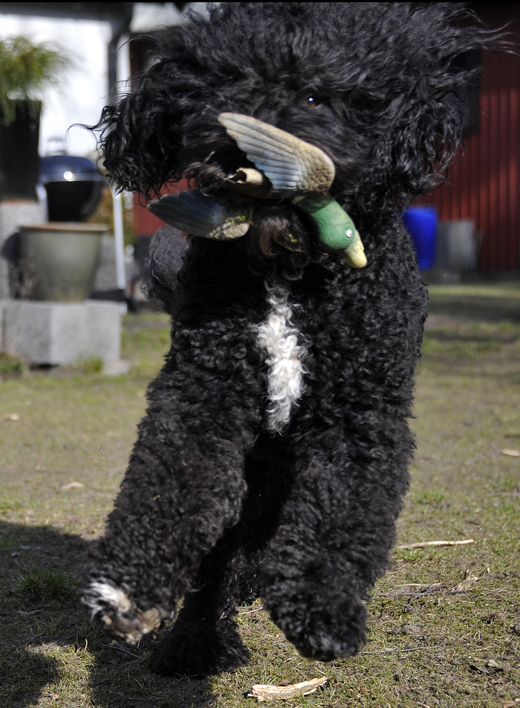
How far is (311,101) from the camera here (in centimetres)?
197

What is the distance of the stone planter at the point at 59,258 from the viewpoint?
7336 mm

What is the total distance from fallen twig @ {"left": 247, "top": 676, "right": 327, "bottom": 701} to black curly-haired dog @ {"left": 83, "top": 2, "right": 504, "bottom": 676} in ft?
2.16

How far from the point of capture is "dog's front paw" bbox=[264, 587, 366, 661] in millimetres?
1742

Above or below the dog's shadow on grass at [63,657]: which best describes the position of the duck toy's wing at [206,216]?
above

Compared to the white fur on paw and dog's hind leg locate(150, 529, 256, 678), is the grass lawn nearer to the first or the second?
dog's hind leg locate(150, 529, 256, 678)

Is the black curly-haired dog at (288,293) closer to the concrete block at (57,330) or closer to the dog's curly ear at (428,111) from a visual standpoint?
the dog's curly ear at (428,111)

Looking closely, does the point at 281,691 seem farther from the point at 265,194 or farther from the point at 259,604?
the point at 265,194

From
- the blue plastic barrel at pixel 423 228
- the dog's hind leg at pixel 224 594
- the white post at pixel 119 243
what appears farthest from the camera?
the blue plastic barrel at pixel 423 228

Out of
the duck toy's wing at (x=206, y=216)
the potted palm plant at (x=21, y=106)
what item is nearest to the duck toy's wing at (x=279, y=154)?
the duck toy's wing at (x=206, y=216)

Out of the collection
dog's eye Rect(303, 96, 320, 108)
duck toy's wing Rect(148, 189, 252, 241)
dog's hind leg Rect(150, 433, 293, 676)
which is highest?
dog's eye Rect(303, 96, 320, 108)

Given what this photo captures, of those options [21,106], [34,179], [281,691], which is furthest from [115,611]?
[21,106]

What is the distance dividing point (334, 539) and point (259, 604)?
1.32 meters

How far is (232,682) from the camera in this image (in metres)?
2.55

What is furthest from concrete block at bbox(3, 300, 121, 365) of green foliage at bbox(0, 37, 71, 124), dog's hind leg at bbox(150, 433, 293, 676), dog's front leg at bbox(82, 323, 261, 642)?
dog's front leg at bbox(82, 323, 261, 642)
